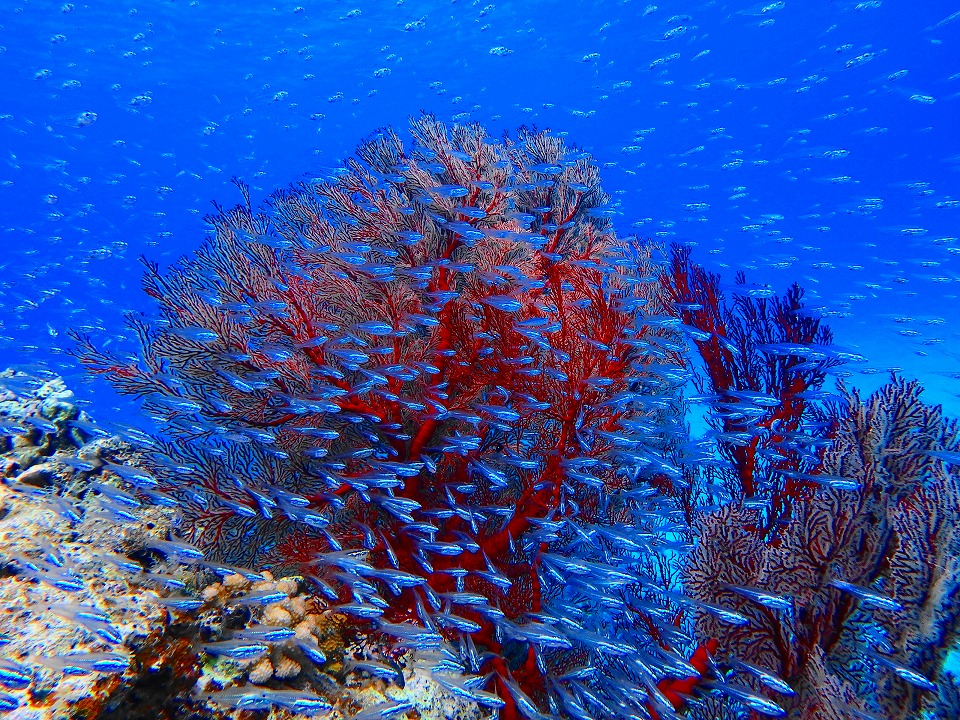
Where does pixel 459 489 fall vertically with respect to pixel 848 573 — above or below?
Answer: below

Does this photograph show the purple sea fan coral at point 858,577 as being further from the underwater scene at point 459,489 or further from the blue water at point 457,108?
the blue water at point 457,108

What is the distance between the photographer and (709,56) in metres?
71.3

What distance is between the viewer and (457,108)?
48.6 meters

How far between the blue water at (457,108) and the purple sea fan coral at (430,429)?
1160 inches

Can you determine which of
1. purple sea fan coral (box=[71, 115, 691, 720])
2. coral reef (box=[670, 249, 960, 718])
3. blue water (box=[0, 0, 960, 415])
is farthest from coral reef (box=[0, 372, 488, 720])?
blue water (box=[0, 0, 960, 415])

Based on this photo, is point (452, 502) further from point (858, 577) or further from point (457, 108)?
point (457, 108)

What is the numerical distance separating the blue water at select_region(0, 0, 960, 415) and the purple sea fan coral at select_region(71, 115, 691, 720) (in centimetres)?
2946

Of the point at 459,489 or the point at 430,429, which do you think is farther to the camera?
the point at 430,429

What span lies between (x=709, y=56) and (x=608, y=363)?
283ft

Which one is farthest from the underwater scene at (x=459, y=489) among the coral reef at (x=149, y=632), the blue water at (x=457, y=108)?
the blue water at (x=457, y=108)

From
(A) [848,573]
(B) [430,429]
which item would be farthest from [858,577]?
(B) [430,429]

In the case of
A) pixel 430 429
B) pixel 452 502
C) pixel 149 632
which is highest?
pixel 430 429

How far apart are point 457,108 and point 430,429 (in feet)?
167

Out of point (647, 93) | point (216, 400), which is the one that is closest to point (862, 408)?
point (216, 400)
